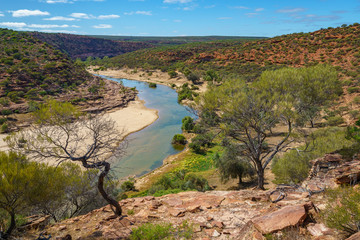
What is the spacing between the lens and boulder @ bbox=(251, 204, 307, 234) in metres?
6.06

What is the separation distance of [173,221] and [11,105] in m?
50.1

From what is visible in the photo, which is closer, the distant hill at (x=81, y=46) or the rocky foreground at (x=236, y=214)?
the rocky foreground at (x=236, y=214)

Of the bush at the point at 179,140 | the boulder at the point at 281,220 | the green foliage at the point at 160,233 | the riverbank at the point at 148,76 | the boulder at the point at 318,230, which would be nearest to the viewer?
the boulder at the point at 318,230

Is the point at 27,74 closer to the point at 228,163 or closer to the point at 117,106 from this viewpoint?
the point at 117,106

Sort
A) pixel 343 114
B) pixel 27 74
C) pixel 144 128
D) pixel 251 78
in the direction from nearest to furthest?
pixel 343 114 < pixel 144 128 < pixel 27 74 < pixel 251 78

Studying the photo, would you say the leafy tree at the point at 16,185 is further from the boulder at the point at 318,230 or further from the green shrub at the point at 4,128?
the green shrub at the point at 4,128

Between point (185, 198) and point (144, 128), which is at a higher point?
point (185, 198)

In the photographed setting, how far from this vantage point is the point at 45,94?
51844mm

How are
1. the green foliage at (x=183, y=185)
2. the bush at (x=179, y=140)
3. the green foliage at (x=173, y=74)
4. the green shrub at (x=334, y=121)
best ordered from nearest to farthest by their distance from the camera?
the green foliage at (x=183, y=185)
the green shrub at (x=334, y=121)
the bush at (x=179, y=140)
the green foliage at (x=173, y=74)

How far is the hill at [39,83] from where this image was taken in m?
47.3

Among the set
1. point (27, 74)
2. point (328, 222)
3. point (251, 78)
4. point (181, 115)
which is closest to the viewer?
point (328, 222)

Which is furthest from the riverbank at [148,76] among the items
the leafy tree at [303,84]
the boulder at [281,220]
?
the boulder at [281,220]

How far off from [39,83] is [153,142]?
135 feet

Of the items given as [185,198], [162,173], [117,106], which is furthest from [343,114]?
[117,106]
